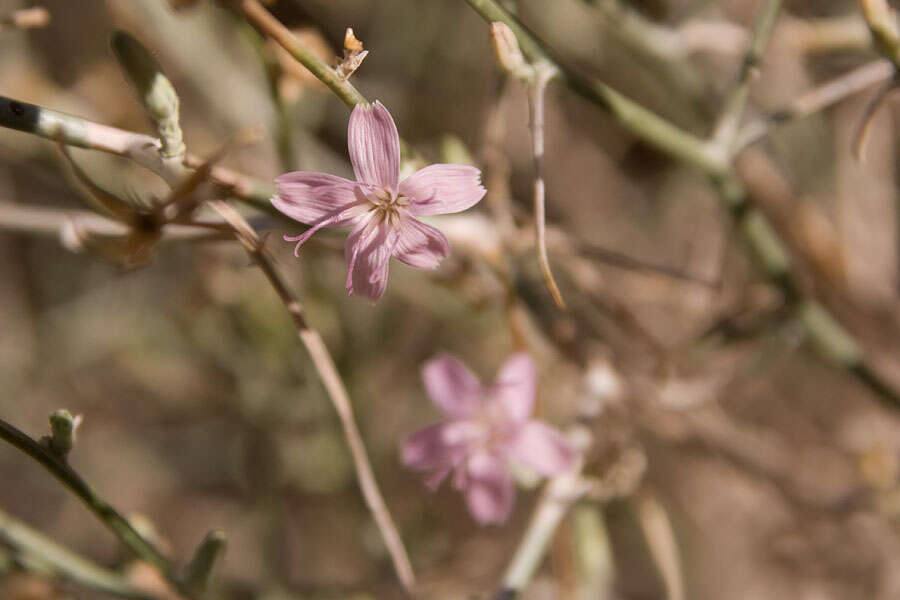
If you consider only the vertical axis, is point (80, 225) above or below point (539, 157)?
above

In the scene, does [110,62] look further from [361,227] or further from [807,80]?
[807,80]

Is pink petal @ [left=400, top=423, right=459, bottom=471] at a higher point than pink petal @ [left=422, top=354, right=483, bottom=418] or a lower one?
lower

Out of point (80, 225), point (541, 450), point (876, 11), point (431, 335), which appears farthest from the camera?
point (431, 335)

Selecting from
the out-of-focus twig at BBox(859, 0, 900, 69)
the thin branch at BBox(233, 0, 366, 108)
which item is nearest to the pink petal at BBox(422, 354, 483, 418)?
the thin branch at BBox(233, 0, 366, 108)

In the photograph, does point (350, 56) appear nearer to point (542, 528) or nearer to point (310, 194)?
point (310, 194)

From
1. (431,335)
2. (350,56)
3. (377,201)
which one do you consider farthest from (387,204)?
(431,335)

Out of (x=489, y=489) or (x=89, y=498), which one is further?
(x=489, y=489)

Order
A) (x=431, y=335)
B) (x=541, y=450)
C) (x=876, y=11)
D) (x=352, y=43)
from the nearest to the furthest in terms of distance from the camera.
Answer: (x=352, y=43), (x=876, y=11), (x=541, y=450), (x=431, y=335)

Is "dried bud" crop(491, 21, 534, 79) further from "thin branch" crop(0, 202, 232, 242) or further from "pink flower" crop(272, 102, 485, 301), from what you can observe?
"thin branch" crop(0, 202, 232, 242)
